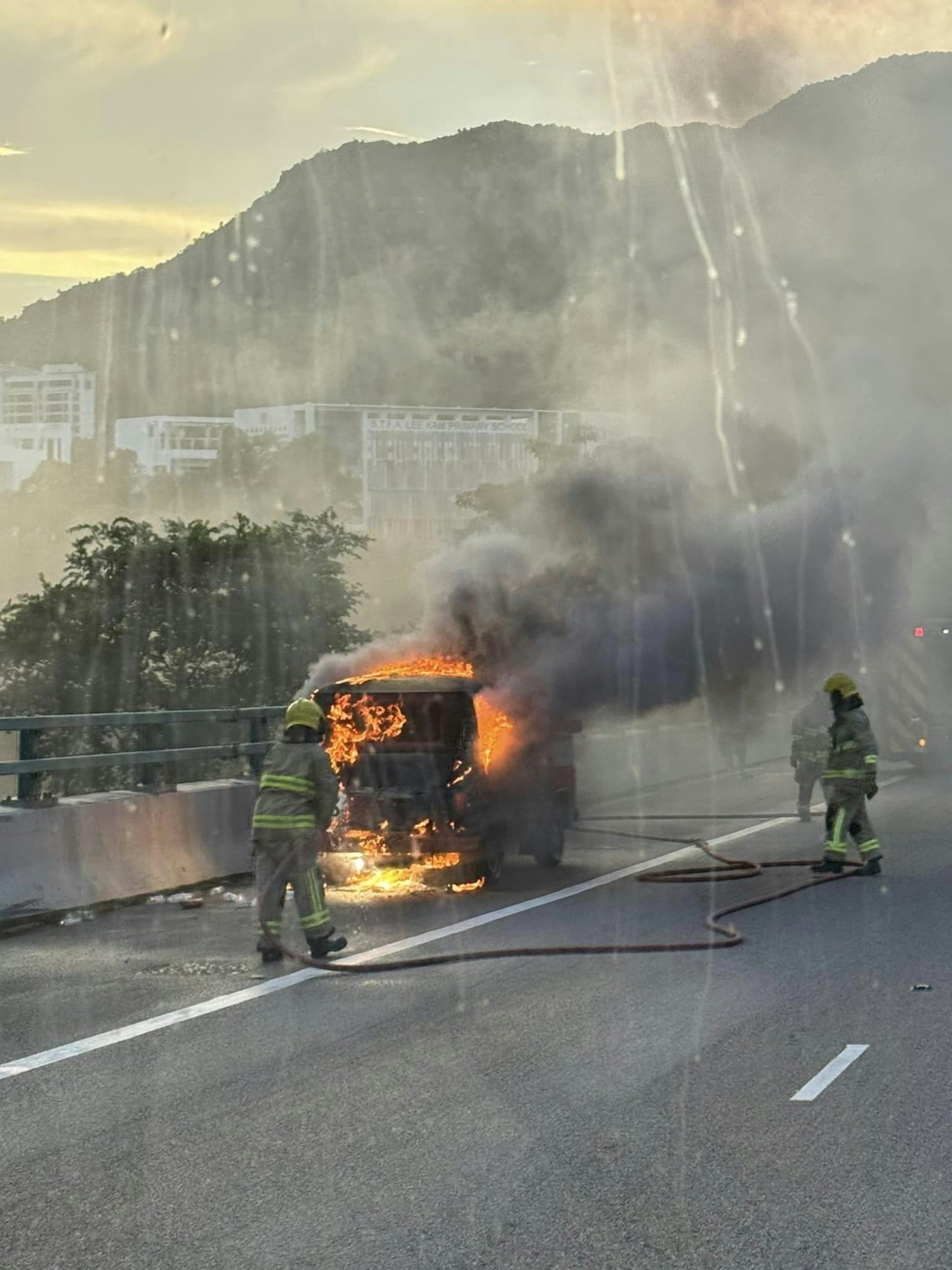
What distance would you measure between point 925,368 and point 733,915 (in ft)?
57.0

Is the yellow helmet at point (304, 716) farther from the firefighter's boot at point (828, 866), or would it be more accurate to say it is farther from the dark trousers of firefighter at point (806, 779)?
the dark trousers of firefighter at point (806, 779)

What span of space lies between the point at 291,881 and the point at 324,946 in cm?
48

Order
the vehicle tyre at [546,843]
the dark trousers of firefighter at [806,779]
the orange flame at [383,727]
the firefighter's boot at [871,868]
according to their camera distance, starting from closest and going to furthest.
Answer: the orange flame at [383,727]
the firefighter's boot at [871,868]
the vehicle tyre at [546,843]
the dark trousers of firefighter at [806,779]

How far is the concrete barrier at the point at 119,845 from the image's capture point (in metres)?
13.3

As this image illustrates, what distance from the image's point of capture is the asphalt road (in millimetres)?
5684

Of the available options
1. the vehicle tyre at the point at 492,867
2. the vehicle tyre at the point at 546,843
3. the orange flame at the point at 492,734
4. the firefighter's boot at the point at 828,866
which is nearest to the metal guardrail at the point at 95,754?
the orange flame at the point at 492,734

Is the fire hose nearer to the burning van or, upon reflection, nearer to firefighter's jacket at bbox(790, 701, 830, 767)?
the burning van

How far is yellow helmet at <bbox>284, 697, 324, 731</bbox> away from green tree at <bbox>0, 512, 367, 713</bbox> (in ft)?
87.7

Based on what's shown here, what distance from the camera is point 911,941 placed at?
11.8m

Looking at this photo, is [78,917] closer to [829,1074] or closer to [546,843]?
[546,843]

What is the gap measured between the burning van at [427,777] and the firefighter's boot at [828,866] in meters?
2.42

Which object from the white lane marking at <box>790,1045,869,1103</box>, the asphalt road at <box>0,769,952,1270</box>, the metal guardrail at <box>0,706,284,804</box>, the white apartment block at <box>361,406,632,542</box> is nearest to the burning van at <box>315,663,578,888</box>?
the metal guardrail at <box>0,706,284,804</box>

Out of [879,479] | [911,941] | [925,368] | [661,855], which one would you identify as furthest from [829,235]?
[911,941]

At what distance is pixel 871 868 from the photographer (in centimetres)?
1577
